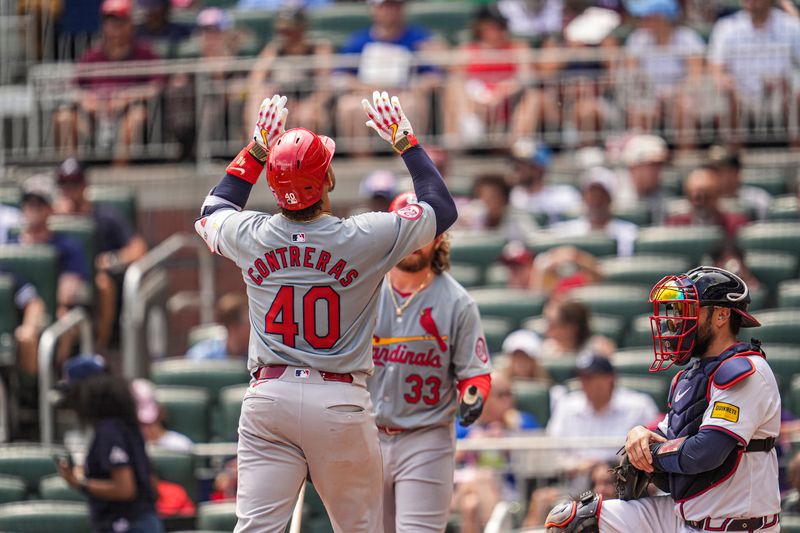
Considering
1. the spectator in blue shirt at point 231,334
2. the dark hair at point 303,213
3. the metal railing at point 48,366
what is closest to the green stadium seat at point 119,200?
the metal railing at point 48,366

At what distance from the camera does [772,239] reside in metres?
10.9

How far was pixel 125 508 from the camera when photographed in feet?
26.6

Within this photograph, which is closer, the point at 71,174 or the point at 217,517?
the point at 217,517

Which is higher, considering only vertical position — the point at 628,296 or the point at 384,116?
the point at 384,116

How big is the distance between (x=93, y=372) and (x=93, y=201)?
3741 millimetres

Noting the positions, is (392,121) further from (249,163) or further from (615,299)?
(615,299)

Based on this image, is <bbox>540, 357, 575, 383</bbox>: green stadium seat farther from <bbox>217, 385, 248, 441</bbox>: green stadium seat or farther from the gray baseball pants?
the gray baseball pants

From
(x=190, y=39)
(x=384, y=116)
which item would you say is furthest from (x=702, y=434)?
(x=190, y=39)

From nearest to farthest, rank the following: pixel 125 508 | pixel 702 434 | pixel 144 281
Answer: pixel 702 434, pixel 125 508, pixel 144 281

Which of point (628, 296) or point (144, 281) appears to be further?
point (144, 281)

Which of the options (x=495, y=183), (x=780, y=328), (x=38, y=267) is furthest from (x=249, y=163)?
(x=495, y=183)

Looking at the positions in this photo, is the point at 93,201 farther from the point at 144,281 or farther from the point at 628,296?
the point at 628,296

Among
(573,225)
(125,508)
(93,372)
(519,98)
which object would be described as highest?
(519,98)

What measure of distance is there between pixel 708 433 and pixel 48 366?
19.5ft
